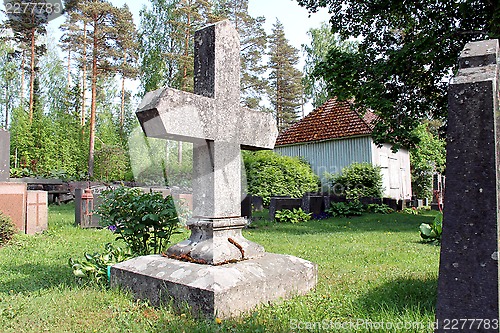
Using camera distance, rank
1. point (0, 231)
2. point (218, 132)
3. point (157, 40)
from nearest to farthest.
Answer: point (218, 132)
point (0, 231)
point (157, 40)

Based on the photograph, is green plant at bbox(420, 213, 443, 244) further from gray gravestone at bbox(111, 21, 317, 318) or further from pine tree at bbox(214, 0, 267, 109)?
pine tree at bbox(214, 0, 267, 109)

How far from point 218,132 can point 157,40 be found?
25.6 meters

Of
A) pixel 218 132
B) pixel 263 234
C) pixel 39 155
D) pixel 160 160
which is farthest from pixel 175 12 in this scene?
pixel 218 132

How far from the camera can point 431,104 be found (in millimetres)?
13430

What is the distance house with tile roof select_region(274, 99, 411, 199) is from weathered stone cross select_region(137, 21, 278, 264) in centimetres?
1632

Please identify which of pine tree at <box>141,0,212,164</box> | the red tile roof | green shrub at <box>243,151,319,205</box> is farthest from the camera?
pine tree at <box>141,0,212,164</box>

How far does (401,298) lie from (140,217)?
3.22m

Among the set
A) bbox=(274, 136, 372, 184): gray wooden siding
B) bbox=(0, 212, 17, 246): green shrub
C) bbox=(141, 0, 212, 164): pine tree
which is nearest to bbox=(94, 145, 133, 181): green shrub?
bbox=(141, 0, 212, 164): pine tree

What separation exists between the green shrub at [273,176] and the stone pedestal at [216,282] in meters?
14.4

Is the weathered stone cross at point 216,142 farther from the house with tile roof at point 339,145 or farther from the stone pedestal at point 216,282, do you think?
the house with tile roof at point 339,145

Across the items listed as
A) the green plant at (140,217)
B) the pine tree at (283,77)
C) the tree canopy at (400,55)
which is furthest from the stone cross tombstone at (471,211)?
the pine tree at (283,77)

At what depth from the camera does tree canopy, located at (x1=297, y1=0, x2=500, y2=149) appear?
11562 millimetres

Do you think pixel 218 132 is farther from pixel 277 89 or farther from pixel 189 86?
pixel 277 89

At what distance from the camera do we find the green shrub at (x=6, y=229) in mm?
8197
